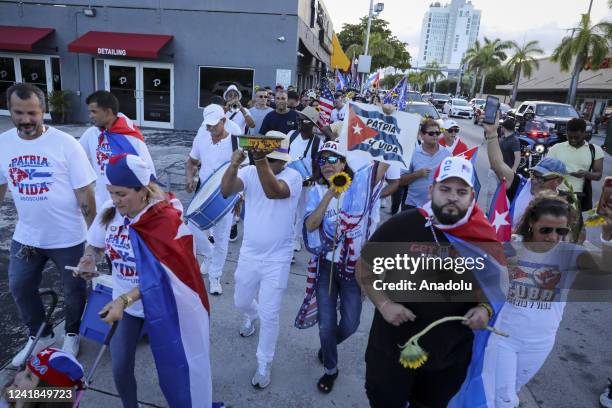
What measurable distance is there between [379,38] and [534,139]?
36.4m

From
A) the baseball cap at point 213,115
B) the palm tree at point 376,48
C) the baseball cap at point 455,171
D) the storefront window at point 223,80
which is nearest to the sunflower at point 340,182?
the baseball cap at point 455,171

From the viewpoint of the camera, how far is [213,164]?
15.8 feet

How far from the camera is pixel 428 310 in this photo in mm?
2160

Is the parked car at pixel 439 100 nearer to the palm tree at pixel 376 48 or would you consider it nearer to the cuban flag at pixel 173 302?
the palm tree at pixel 376 48

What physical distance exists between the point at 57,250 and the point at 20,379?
1551mm

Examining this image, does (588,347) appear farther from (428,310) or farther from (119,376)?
(119,376)

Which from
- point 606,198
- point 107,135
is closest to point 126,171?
point 107,135

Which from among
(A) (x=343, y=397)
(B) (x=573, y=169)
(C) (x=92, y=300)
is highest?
(B) (x=573, y=169)

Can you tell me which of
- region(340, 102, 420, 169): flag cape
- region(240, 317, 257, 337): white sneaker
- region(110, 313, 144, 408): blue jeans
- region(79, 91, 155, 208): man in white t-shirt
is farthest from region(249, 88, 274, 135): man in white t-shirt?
region(110, 313, 144, 408): blue jeans

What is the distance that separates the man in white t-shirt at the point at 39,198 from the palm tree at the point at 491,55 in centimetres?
6895

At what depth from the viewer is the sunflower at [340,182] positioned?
2861mm

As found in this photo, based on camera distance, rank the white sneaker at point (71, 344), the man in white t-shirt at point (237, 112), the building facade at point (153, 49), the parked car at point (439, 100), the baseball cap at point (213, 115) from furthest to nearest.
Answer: the parked car at point (439, 100)
the building facade at point (153, 49)
the man in white t-shirt at point (237, 112)
the baseball cap at point (213, 115)
the white sneaker at point (71, 344)

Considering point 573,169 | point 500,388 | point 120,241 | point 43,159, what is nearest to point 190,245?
point 120,241

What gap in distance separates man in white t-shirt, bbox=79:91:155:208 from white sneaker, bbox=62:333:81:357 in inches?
56.4
